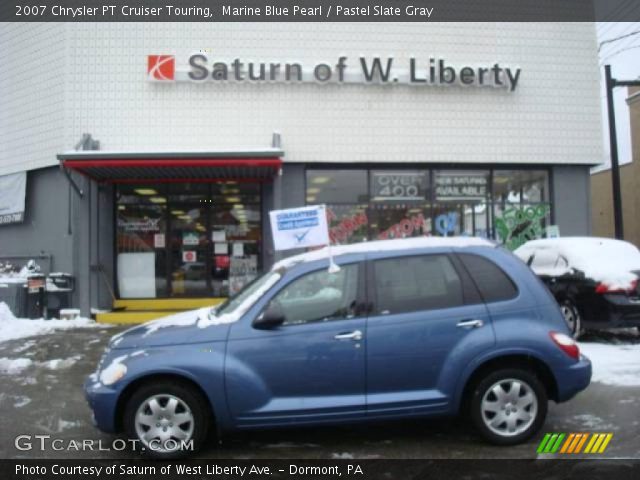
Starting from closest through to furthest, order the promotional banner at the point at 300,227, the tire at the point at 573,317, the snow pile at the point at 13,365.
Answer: the promotional banner at the point at 300,227 < the snow pile at the point at 13,365 < the tire at the point at 573,317

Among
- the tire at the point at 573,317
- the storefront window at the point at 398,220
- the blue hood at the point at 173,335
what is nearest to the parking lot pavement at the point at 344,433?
the blue hood at the point at 173,335

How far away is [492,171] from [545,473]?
34.3ft

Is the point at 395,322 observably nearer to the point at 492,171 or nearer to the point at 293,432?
the point at 293,432

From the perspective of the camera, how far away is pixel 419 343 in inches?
183

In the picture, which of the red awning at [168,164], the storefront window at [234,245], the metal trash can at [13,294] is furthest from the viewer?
the storefront window at [234,245]

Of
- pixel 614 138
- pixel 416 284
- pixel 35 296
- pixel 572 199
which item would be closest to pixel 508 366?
pixel 416 284

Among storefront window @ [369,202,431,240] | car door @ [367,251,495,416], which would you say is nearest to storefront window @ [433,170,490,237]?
storefront window @ [369,202,431,240]

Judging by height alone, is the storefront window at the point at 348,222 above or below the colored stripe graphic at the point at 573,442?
above

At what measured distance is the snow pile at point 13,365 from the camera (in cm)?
779

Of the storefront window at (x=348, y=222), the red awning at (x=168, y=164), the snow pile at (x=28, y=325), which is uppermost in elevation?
the red awning at (x=168, y=164)

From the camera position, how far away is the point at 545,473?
168 inches

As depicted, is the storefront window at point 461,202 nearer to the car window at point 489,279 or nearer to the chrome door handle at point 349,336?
the car window at point 489,279

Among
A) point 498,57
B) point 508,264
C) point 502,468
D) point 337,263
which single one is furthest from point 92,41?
point 502,468

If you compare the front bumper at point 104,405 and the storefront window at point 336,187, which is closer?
the front bumper at point 104,405
